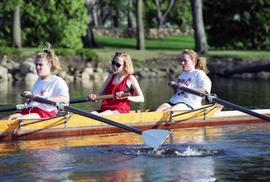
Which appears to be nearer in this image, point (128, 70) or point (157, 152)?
point (157, 152)

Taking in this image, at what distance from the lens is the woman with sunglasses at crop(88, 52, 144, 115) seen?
15.0m

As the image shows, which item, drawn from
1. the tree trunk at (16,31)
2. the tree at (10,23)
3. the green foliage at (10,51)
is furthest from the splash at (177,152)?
the tree trunk at (16,31)

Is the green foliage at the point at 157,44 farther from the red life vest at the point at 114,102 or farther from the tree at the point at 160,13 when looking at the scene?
the red life vest at the point at 114,102

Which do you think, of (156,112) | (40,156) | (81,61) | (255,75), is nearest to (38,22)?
(81,61)

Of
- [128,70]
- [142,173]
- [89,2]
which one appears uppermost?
[89,2]

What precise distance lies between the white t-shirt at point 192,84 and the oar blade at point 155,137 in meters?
2.58

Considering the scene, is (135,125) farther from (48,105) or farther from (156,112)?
(48,105)

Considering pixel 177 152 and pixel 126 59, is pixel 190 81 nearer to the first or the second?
pixel 126 59

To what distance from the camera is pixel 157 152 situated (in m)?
12.9

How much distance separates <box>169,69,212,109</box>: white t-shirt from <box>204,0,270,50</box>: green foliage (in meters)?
31.9

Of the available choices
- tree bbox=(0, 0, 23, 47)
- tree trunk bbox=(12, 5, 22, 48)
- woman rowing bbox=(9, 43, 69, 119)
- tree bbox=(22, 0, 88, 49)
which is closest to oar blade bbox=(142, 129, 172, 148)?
woman rowing bbox=(9, 43, 69, 119)

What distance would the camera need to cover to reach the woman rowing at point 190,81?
618 inches

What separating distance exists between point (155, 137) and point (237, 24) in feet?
119

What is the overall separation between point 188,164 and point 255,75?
26.8 meters
